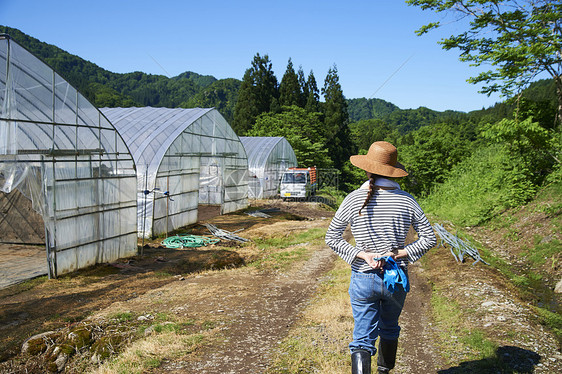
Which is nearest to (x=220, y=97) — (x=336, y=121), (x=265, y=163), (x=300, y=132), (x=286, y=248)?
(x=336, y=121)

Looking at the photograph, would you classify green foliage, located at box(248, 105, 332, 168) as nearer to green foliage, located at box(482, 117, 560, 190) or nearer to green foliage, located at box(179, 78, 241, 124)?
green foliage, located at box(482, 117, 560, 190)

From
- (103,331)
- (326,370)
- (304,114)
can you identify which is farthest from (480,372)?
(304,114)

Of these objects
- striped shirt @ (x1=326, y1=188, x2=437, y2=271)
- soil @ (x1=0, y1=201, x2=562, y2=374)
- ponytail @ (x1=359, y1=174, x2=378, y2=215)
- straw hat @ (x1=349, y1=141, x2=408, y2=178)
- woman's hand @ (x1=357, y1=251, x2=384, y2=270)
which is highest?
straw hat @ (x1=349, y1=141, x2=408, y2=178)

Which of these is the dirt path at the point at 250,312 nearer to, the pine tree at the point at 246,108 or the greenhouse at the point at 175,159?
the greenhouse at the point at 175,159

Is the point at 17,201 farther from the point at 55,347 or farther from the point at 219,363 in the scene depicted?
the point at 219,363

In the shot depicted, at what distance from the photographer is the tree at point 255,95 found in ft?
171

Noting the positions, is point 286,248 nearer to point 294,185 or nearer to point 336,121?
point 294,185

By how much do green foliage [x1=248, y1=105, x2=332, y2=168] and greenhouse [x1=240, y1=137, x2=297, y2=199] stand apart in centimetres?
672

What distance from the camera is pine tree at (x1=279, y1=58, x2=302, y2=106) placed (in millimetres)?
53906

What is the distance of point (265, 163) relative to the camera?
93.9 ft

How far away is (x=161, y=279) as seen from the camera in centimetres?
952

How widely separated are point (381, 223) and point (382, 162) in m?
0.52

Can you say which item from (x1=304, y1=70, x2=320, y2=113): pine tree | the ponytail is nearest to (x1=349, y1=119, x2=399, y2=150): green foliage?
(x1=304, y1=70, x2=320, y2=113): pine tree

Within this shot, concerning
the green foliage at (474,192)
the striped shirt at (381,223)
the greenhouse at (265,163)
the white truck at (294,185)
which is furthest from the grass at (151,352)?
the greenhouse at (265,163)
